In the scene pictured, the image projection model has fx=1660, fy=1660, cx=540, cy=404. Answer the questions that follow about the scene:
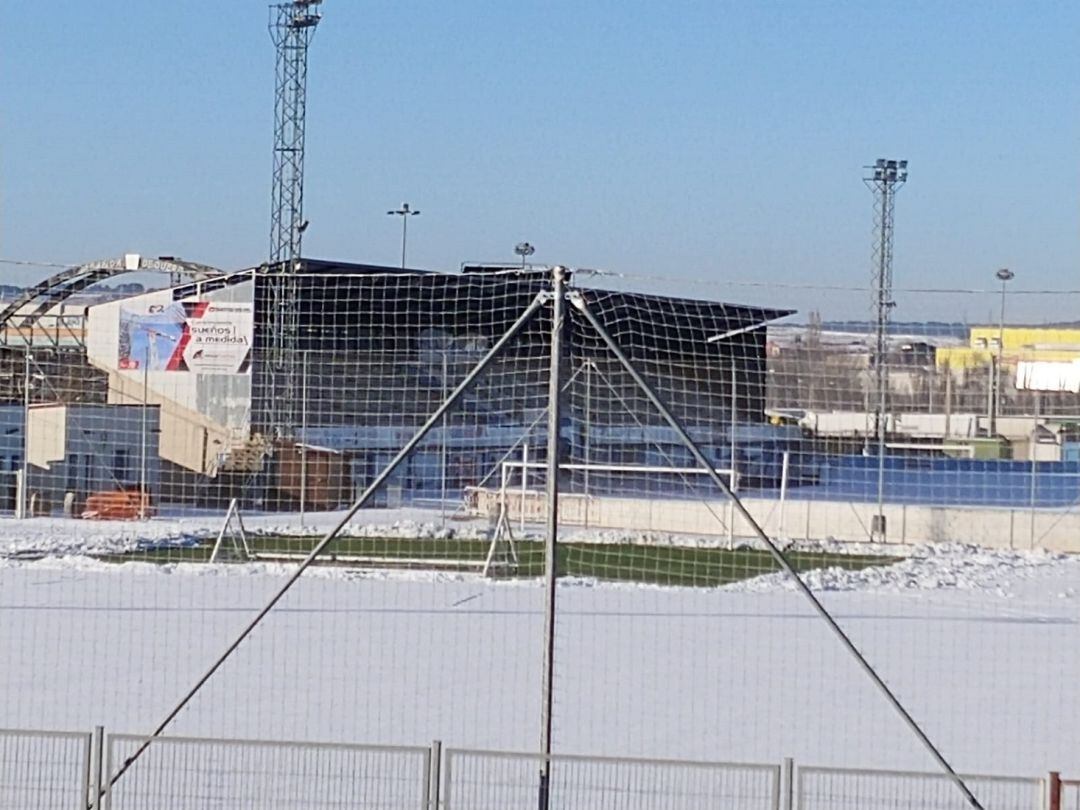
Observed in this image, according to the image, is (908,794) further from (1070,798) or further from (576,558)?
(576,558)

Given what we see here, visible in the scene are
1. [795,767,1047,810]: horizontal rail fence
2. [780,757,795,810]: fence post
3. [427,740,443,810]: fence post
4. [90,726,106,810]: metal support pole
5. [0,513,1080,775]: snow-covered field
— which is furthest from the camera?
[0,513,1080,775]: snow-covered field

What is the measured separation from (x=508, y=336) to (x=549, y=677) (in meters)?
1.46

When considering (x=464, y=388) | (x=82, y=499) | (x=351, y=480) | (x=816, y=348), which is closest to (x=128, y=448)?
(x=82, y=499)

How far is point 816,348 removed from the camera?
1298 cm

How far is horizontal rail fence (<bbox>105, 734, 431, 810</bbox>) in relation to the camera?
7.03 m

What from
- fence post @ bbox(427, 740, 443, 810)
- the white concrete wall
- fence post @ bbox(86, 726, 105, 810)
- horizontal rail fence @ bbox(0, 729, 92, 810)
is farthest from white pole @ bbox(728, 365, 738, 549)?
fence post @ bbox(86, 726, 105, 810)

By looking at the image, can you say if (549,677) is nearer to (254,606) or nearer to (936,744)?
(936,744)

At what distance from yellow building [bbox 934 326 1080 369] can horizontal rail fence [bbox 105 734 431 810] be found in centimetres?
601

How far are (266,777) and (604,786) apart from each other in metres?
1.54

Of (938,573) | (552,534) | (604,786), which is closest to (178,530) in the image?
(938,573)

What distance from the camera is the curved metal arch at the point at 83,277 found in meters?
36.9

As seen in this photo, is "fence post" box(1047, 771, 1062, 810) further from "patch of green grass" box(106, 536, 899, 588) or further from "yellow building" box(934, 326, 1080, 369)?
"patch of green grass" box(106, 536, 899, 588)

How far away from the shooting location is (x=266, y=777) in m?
7.57

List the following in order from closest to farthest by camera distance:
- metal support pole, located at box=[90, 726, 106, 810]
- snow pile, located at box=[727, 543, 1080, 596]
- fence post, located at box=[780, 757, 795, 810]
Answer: fence post, located at box=[780, 757, 795, 810] → metal support pole, located at box=[90, 726, 106, 810] → snow pile, located at box=[727, 543, 1080, 596]
